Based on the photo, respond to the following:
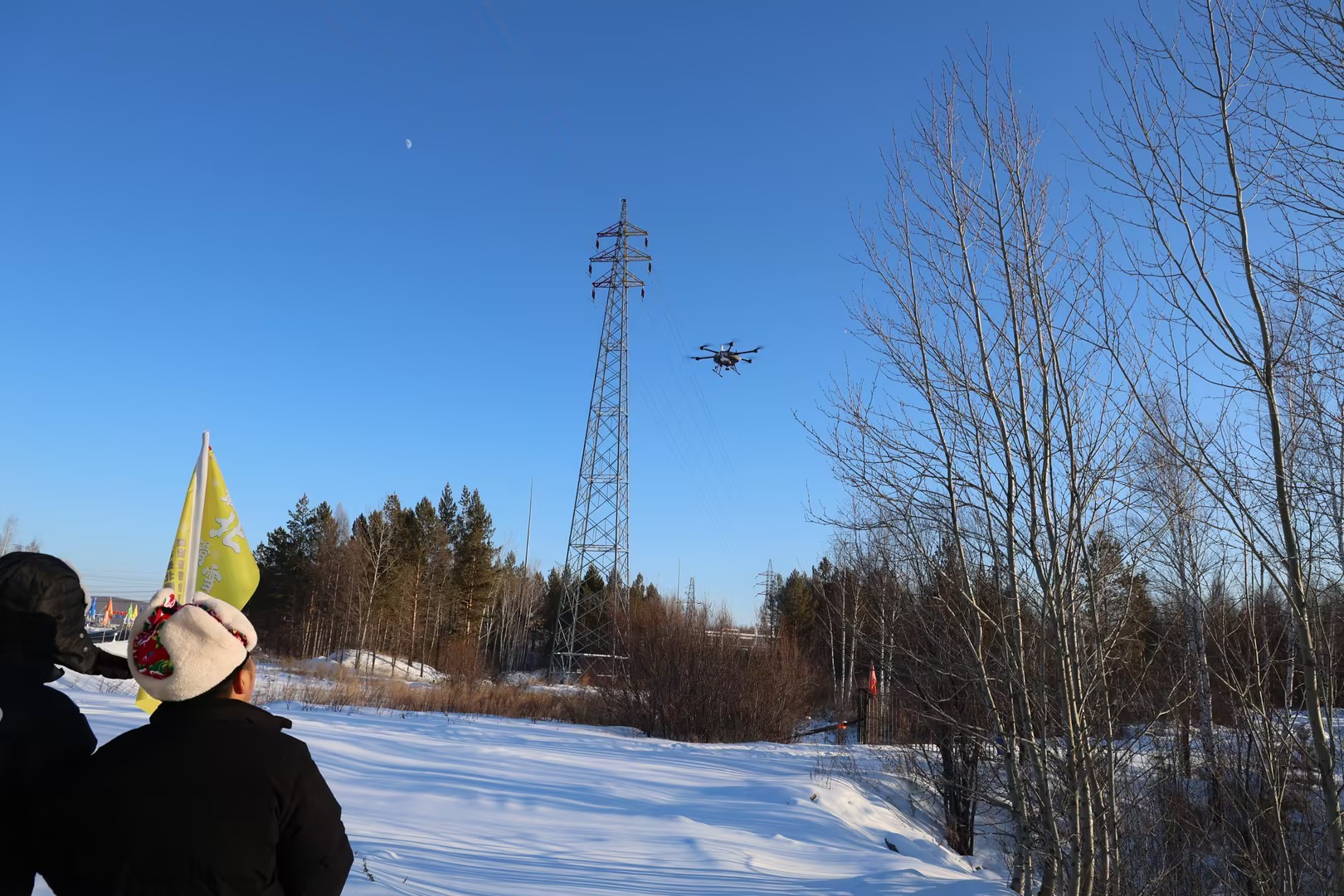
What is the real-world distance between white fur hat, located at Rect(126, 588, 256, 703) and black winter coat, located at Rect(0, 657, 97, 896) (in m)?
0.28

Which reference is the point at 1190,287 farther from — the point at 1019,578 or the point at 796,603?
the point at 796,603

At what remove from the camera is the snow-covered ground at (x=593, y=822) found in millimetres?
5492

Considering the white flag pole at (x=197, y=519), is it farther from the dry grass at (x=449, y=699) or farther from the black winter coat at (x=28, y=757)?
the dry grass at (x=449, y=699)

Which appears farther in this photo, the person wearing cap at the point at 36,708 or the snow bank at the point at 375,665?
the snow bank at the point at 375,665

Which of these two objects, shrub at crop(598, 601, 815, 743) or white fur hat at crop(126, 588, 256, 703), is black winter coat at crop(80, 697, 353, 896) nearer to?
white fur hat at crop(126, 588, 256, 703)

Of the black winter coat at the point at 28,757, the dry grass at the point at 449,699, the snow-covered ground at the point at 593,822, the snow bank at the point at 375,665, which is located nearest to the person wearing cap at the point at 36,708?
the black winter coat at the point at 28,757

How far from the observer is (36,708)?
6.73 feet

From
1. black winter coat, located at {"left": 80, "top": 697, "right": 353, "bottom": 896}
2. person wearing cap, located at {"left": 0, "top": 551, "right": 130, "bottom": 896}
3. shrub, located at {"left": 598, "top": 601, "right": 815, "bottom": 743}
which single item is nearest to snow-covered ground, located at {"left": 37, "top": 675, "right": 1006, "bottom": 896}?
person wearing cap, located at {"left": 0, "top": 551, "right": 130, "bottom": 896}

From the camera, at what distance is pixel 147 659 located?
1.79 meters

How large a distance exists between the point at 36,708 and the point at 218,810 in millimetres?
815

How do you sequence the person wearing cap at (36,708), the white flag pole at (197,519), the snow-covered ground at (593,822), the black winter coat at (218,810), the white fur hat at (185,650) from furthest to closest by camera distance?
the white flag pole at (197,519), the snow-covered ground at (593,822), the person wearing cap at (36,708), the white fur hat at (185,650), the black winter coat at (218,810)

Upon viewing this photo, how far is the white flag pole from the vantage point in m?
5.90

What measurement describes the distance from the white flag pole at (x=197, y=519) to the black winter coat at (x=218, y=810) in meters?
4.64

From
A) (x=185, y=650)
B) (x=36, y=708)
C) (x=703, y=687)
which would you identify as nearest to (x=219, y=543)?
(x=36, y=708)
